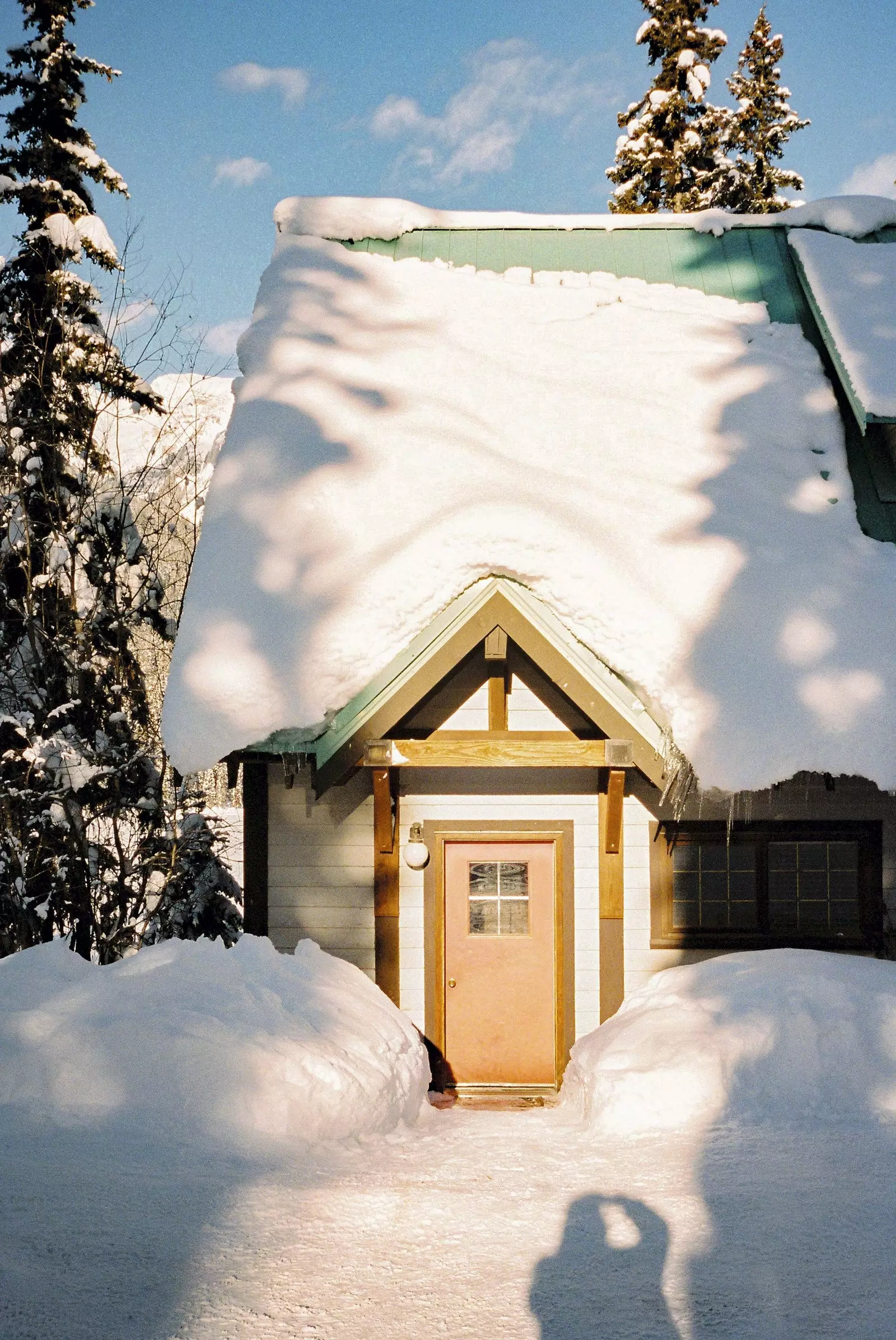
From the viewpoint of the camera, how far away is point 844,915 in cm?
721

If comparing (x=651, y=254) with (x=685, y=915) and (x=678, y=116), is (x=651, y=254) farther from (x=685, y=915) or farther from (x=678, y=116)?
(x=678, y=116)

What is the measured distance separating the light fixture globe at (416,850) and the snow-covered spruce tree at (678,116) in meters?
14.6

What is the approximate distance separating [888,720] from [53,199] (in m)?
10.8

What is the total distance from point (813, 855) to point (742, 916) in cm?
76

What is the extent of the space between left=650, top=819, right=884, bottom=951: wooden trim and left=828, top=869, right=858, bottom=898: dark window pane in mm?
44

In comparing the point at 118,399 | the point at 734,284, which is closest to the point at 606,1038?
the point at 734,284

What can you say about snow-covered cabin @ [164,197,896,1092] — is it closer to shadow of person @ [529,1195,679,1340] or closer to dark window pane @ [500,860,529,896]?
dark window pane @ [500,860,529,896]

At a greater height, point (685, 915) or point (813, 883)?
point (813, 883)

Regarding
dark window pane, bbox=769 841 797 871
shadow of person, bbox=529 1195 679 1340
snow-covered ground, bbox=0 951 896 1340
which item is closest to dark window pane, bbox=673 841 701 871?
dark window pane, bbox=769 841 797 871

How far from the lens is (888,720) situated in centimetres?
622

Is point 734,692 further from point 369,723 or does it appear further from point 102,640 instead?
point 102,640

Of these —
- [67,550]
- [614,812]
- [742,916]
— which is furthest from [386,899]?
[67,550]

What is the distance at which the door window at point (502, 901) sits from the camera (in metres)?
7.23

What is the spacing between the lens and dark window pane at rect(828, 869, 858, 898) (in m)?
7.24
